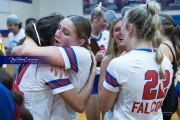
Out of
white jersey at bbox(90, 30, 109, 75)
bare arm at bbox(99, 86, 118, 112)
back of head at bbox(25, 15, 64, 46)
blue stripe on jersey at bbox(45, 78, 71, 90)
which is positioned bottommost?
white jersey at bbox(90, 30, 109, 75)

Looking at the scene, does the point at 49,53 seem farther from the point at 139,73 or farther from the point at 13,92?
the point at 139,73

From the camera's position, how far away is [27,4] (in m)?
8.59

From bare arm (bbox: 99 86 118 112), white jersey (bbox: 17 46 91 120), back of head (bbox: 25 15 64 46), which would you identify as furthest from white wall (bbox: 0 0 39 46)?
bare arm (bbox: 99 86 118 112)

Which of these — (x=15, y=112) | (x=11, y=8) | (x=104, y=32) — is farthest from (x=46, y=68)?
(x=11, y=8)

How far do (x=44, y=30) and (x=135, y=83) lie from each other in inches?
22.0

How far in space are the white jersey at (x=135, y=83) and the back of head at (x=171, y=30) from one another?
2.84 feet

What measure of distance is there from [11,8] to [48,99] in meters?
6.89

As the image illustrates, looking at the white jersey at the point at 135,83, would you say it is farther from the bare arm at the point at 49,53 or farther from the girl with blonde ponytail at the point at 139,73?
the bare arm at the point at 49,53

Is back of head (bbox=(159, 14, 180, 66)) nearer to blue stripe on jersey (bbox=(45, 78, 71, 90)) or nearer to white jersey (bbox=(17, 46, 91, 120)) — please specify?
white jersey (bbox=(17, 46, 91, 120))

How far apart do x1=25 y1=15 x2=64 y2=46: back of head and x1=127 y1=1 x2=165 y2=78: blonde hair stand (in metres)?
0.43

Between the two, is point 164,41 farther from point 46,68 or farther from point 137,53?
point 46,68

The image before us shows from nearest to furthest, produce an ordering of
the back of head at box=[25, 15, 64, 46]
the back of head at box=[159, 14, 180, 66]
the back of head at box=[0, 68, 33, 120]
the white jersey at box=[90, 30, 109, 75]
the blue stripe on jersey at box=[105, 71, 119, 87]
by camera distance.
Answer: the back of head at box=[0, 68, 33, 120] < the blue stripe on jersey at box=[105, 71, 119, 87] < the back of head at box=[25, 15, 64, 46] < the back of head at box=[159, 14, 180, 66] < the white jersey at box=[90, 30, 109, 75]

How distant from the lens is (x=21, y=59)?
3.94 feet

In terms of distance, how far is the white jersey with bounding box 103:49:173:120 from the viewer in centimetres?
123
